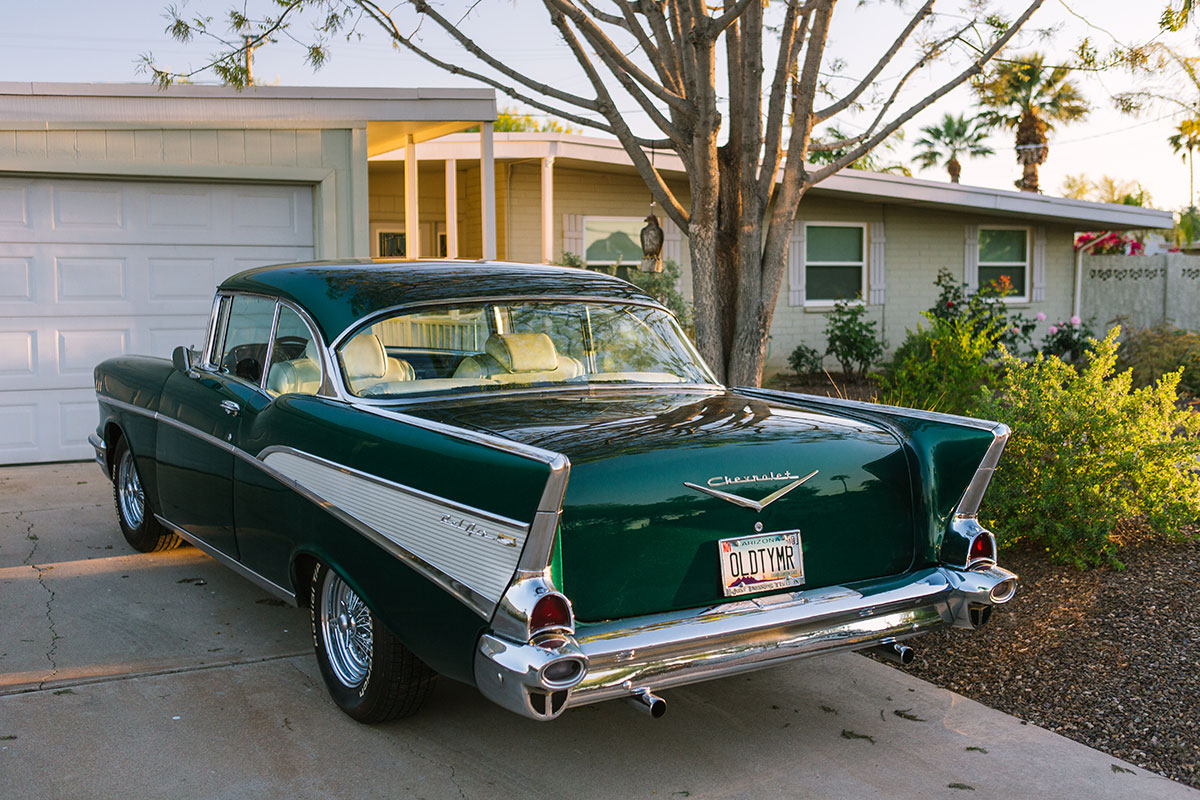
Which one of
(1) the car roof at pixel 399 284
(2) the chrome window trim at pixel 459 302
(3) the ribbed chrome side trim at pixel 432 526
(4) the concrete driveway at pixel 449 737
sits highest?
(1) the car roof at pixel 399 284

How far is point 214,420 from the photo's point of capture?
5.03m

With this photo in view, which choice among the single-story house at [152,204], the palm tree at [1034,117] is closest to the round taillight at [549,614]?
the single-story house at [152,204]

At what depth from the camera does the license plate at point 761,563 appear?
358 centimetres

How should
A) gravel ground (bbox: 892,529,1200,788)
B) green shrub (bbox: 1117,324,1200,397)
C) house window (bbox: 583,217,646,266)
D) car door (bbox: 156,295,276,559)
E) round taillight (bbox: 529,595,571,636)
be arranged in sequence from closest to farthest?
round taillight (bbox: 529,595,571,636) → gravel ground (bbox: 892,529,1200,788) → car door (bbox: 156,295,276,559) → green shrub (bbox: 1117,324,1200,397) → house window (bbox: 583,217,646,266)

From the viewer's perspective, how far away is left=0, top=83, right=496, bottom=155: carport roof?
8.93 m

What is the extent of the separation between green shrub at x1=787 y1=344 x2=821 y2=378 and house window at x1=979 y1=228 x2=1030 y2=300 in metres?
3.93

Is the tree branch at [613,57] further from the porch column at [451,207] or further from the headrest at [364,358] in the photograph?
the porch column at [451,207]

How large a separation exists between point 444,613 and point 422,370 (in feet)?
4.57

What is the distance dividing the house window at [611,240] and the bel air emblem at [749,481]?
11190 millimetres

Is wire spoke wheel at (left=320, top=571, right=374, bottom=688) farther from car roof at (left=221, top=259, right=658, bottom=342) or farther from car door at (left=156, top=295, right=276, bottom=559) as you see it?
car roof at (left=221, top=259, right=658, bottom=342)

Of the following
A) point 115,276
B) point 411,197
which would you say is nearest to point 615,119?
point 411,197

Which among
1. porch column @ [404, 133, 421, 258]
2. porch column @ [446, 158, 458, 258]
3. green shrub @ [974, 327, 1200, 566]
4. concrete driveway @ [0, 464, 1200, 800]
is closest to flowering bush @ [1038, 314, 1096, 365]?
porch column @ [446, 158, 458, 258]

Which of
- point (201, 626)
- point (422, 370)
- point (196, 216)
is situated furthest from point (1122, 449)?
point (196, 216)

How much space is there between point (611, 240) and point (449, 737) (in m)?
11.5
